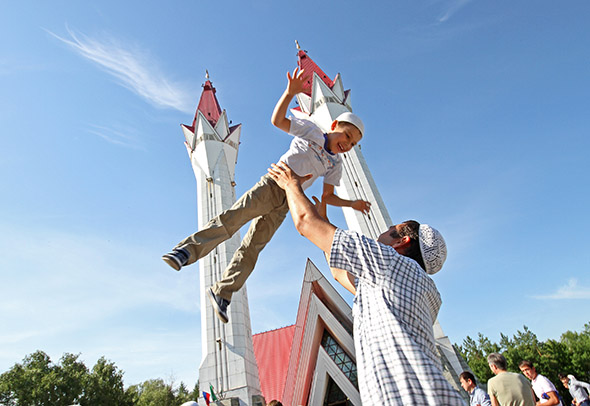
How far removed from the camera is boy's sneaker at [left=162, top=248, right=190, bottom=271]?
3516 mm

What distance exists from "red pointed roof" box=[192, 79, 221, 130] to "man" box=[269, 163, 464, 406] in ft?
86.5

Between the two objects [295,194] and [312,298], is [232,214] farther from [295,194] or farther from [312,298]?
[312,298]

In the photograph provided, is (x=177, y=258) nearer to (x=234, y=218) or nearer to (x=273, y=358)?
(x=234, y=218)

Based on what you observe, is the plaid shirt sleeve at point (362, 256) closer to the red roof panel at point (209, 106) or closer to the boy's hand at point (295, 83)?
the boy's hand at point (295, 83)

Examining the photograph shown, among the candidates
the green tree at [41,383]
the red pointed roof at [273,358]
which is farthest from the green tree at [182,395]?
the red pointed roof at [273,358]

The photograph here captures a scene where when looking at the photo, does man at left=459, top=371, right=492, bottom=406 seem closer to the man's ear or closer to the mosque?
the man's ear

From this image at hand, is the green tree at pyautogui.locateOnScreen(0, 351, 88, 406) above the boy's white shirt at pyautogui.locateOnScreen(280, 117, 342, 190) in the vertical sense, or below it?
above

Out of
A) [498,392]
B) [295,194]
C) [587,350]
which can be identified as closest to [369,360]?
[295,194]

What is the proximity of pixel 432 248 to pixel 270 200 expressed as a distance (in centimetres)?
231

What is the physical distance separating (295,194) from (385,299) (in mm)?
982

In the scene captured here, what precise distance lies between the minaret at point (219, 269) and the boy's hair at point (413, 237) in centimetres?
1644

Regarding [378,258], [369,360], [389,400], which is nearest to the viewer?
[389,400]

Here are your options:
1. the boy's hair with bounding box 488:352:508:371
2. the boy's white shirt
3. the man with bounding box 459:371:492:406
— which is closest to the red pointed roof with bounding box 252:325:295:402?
the man with bounding box 459:371:492:406

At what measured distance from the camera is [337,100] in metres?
25.4
